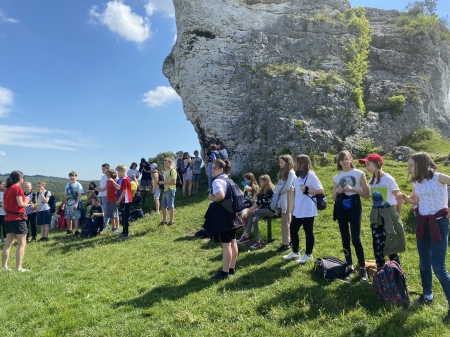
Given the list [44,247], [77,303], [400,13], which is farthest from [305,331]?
[400,13]

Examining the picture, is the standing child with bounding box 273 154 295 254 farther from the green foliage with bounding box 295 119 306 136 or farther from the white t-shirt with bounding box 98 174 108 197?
the green foliage with bounding box 295 119 306 136

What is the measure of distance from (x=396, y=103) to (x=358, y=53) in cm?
610

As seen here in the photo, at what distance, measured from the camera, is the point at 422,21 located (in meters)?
27.1

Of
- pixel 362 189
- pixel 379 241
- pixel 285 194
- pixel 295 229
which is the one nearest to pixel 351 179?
pixel 362 189

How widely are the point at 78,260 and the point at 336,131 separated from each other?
1730 cm

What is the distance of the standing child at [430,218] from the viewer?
4590mm

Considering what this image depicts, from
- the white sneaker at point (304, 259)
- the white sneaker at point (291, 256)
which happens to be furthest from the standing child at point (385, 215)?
the white sneaker at point (291, 256)

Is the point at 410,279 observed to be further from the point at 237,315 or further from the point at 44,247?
the point at 44,247

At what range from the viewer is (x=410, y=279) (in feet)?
19.3

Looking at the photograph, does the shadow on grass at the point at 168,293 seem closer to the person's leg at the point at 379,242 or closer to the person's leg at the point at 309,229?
the person's leg at the point at 309,229

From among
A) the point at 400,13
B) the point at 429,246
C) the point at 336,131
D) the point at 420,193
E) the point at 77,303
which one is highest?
the point at 400,13

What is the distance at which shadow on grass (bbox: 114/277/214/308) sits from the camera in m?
5.59

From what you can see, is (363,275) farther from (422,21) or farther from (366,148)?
(422,21)

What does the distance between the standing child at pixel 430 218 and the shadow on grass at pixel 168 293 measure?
399 centimetres
